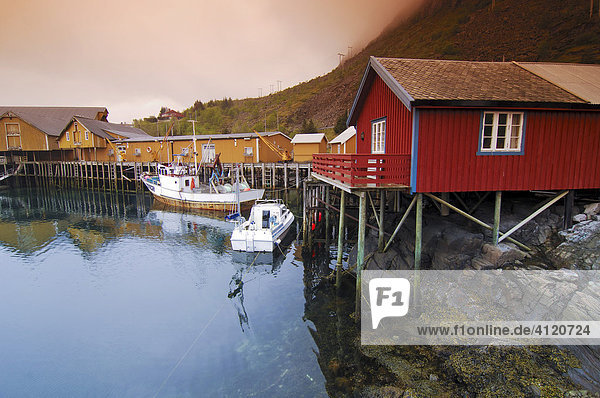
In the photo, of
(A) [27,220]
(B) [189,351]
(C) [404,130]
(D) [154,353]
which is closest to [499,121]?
(C) [404,130]

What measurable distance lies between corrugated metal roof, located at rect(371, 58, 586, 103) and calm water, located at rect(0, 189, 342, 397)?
8839 millimetres

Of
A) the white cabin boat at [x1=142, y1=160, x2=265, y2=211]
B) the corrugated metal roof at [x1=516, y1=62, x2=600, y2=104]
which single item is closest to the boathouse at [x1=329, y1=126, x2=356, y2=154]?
the white cabin boat at [x1=142, y1=160, x2=265, y2=211]

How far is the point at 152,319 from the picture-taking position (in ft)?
40.4

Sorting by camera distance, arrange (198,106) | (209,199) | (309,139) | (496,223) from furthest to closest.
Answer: (198,106) < (309,139) < (209,199) < (496,223)

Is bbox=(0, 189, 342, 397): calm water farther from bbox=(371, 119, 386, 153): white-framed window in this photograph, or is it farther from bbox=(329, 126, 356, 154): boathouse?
bbox=(329, 126, 356, 154): boathouse

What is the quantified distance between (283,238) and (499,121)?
13.8 metres

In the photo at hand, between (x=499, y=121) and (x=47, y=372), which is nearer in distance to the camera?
(x=47, y=372)

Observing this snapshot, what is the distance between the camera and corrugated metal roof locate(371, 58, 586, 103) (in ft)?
32.9

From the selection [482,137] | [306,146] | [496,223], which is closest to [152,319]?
[496,223]

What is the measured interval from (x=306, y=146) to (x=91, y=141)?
35076 mm

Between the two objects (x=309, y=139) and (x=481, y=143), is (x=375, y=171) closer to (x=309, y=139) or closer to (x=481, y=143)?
(x=481, y=143)

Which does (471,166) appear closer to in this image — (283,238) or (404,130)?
(404,130)

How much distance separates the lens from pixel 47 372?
968cm

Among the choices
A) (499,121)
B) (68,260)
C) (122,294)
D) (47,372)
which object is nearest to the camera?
(47,372)
